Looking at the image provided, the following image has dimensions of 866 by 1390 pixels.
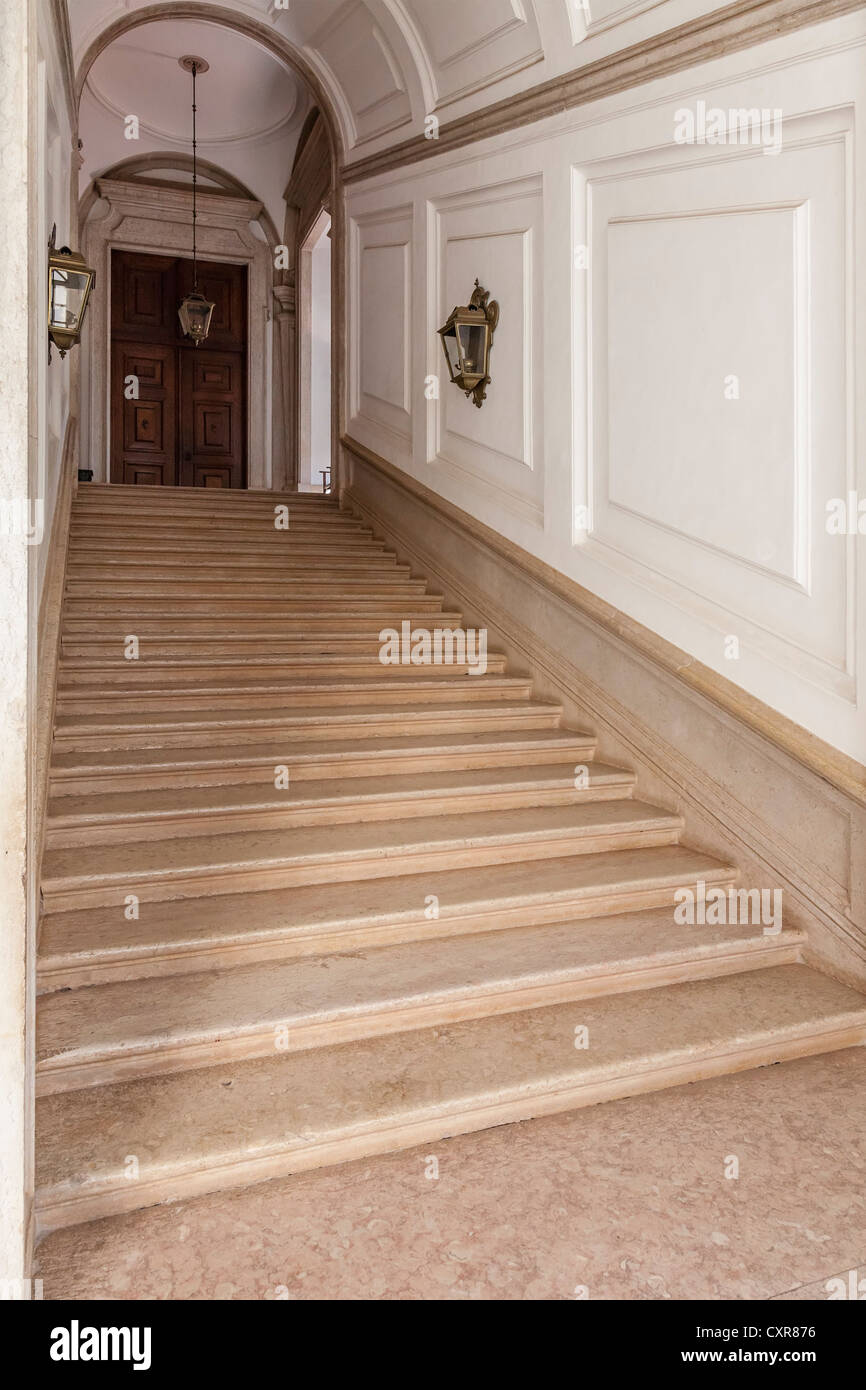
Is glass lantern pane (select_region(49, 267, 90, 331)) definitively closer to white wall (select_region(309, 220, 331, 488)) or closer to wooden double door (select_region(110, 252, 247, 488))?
wooden double door (select_region(110, 252, 247, 488))

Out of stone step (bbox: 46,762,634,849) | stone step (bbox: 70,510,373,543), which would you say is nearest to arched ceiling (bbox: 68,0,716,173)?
stone step (bbox: 70,510,373,543)

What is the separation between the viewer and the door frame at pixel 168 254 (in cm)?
991

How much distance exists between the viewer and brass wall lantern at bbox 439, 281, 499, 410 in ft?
16.9

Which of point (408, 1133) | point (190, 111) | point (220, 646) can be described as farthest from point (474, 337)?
point (190, 111)

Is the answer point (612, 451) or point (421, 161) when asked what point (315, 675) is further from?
point (421, 161)

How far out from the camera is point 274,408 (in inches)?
421

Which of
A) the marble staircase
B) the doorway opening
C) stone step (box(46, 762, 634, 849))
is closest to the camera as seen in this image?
the marble staircase

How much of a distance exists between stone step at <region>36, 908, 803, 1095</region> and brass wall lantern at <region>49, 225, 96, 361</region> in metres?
2.85

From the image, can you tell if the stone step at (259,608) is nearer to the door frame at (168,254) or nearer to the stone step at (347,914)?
the stone step at (347,914)

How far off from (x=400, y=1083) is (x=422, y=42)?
5.90 meters

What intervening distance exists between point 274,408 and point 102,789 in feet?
26.1

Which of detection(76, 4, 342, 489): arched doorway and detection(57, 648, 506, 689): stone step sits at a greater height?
detection(76, 4, 342, 489): arched doorway
